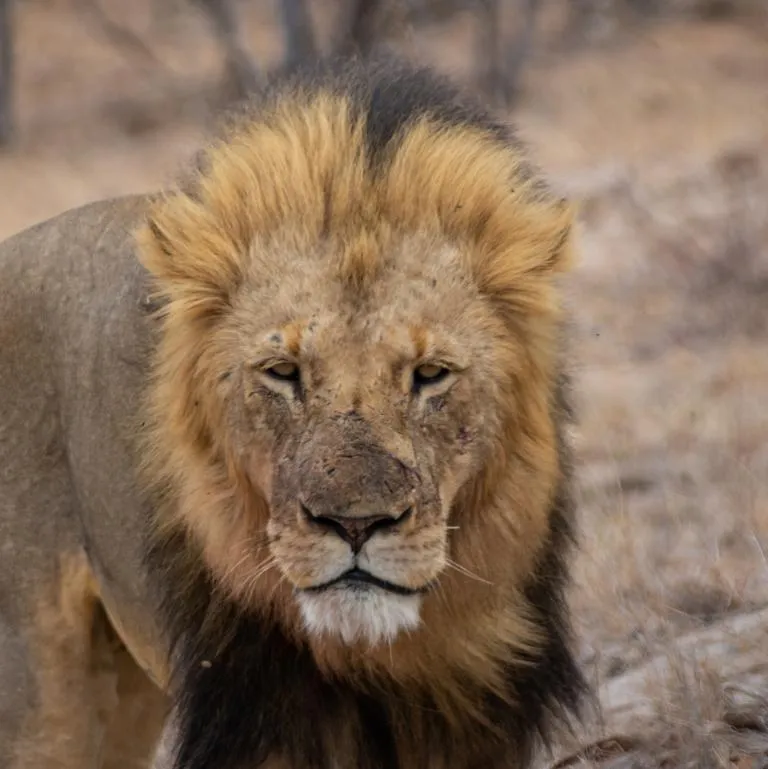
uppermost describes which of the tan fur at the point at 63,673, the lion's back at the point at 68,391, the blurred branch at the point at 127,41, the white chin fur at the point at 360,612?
the blurred branch at the point at 127,41

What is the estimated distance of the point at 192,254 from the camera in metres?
3.29

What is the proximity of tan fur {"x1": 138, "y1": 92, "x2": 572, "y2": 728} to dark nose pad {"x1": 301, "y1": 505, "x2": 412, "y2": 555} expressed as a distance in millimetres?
203

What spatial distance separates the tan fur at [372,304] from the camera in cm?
316

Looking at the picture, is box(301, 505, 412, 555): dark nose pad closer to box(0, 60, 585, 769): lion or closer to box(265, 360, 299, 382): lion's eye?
box(0, 60, 585, 769): lion

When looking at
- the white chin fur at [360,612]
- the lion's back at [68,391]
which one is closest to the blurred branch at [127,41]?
the lion's back at [68,391]

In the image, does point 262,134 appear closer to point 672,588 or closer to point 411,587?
point 411,587

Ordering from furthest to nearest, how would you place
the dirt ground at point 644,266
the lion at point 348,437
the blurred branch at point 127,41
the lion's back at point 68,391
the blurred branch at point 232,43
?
the blurred branch at point 127,41
the blurred branch at point 232,43
the dirt ground at point 644,266
the lion's back at point 68,391
the lion at point 348,437

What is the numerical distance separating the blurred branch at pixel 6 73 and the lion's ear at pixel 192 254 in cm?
1280

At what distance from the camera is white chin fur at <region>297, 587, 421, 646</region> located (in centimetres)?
293

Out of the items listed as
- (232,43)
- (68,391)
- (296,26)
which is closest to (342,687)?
(68,391)

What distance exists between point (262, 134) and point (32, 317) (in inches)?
33.7

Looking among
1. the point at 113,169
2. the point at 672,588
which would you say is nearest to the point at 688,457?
the point at 672,588

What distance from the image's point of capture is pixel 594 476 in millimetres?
7094

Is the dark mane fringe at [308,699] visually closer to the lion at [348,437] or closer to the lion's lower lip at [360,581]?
the lion at [348,437]
